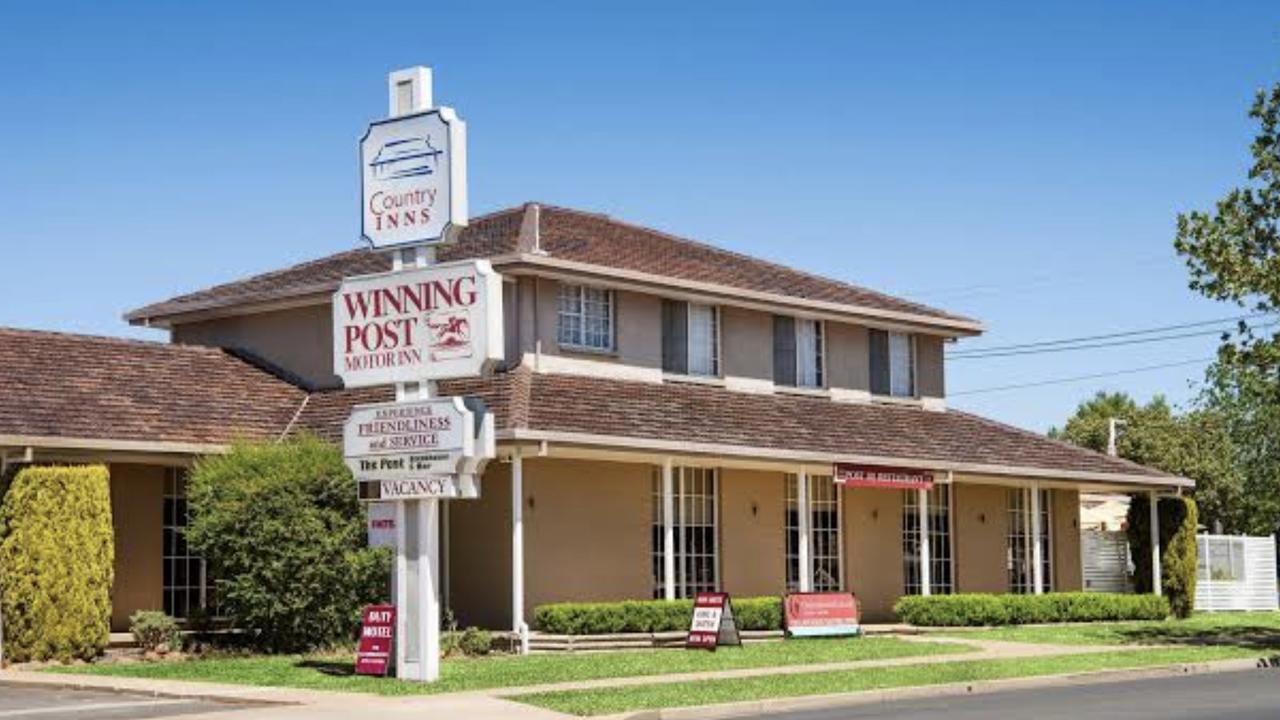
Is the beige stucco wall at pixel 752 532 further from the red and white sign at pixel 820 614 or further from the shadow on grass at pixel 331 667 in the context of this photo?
the shadow on grass at pixel 331 667

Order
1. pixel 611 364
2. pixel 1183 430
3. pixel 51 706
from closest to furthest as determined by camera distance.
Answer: pixel 51 706, pixel 611 364, pixel 1183 430

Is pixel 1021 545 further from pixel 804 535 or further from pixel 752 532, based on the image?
pixel 804 535

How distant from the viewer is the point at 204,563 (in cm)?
3122

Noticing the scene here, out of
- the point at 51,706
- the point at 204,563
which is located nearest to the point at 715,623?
the point at 204,563

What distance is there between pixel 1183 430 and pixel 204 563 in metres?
49.5

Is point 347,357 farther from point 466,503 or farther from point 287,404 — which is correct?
point 287,404

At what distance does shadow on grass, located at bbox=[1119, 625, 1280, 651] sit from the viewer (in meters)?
31.4

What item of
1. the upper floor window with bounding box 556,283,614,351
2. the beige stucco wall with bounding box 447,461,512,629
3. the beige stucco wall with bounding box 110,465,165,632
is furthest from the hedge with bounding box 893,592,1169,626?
the beige stucco wall with bounding box 110,465,165,632

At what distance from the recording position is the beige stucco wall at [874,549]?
121 feet

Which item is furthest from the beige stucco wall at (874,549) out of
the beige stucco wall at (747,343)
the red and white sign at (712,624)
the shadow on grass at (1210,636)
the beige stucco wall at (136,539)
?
the beige stucco wall at (136,539)

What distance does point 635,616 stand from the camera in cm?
3019

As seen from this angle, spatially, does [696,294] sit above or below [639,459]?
above

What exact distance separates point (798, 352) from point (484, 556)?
9044mm

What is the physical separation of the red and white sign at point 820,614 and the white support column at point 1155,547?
10935 millimetres
